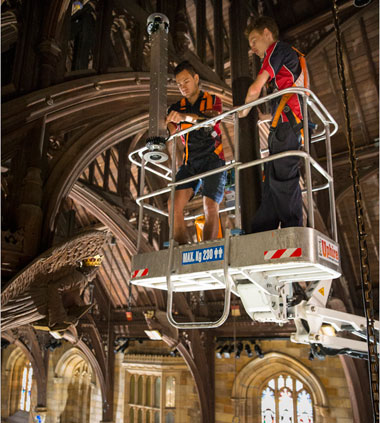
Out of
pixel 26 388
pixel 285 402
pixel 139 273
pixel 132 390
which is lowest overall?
pixel 26 388

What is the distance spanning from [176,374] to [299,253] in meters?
11.8

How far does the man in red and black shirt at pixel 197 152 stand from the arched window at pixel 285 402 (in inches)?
364

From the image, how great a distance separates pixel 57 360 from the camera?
55.3 feet

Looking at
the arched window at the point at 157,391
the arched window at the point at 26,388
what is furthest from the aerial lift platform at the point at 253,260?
the arched window at the point at 26,388

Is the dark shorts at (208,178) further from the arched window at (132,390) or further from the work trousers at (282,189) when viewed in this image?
the arched window at (132,390)

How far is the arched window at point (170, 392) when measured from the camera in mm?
12977

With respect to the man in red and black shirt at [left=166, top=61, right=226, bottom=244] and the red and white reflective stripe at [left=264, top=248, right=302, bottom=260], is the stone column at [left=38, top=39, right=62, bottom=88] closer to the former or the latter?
the man in red and black shirt at [left=166, top=61, right=226, bottom=244]

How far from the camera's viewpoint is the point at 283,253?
2264 millimetres

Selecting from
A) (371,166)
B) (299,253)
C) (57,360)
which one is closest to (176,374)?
(57,360)

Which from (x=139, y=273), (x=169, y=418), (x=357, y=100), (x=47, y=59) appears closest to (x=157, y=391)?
(x=169, y=418)

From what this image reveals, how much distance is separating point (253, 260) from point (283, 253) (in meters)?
0.17

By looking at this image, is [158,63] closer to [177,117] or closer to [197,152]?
[177,117]

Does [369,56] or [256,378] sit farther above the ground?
[369,56]

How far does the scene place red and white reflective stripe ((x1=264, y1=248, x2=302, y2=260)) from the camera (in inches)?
87.7
